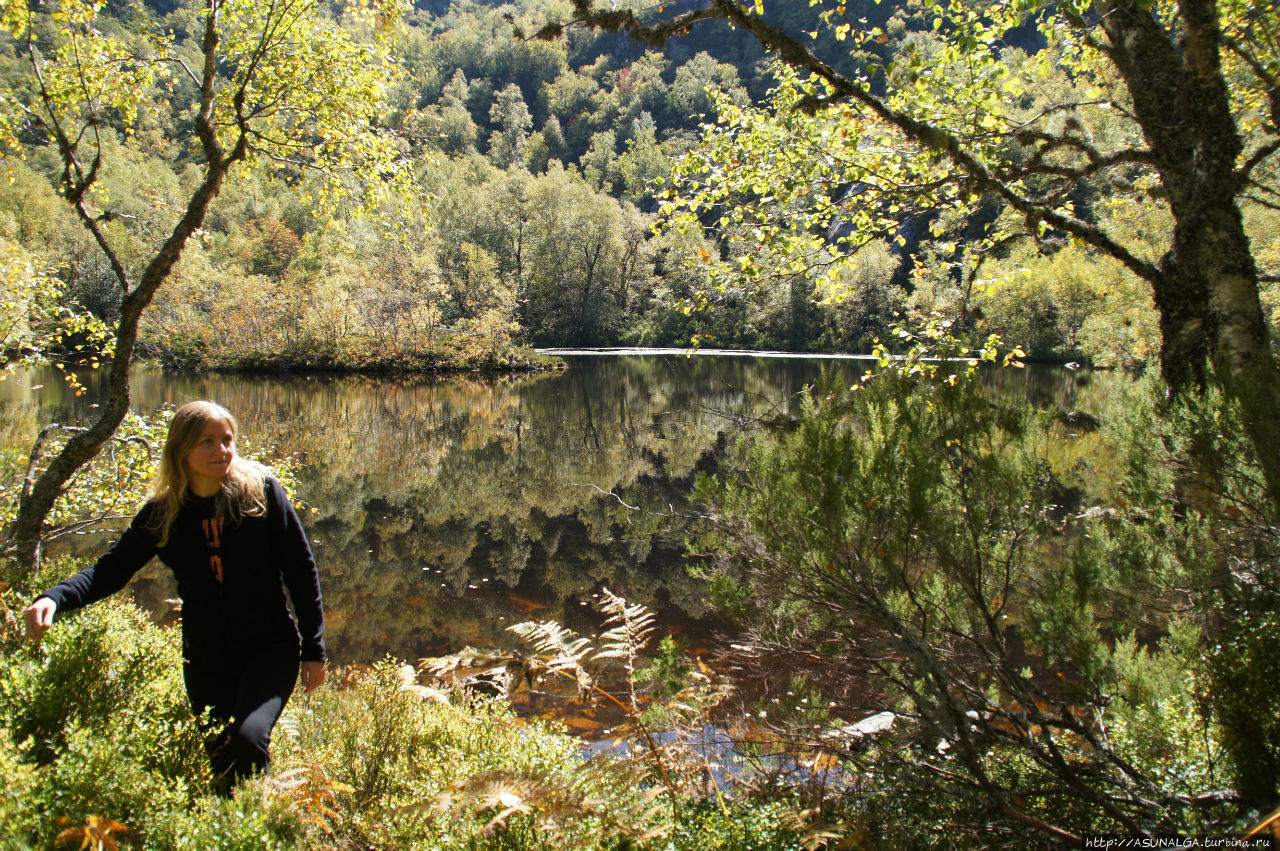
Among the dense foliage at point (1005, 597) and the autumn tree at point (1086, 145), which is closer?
the dense foliage at point (1005, 597)

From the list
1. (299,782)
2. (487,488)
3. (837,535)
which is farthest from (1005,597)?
(487,488)

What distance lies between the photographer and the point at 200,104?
17.7ft

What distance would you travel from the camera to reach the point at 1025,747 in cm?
258

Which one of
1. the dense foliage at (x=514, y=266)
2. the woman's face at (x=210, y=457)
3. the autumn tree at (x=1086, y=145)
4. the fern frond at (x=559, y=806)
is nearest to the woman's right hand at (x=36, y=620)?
the woman's face at (x=210, y=457)

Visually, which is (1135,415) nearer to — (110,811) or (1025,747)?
(1025,747)

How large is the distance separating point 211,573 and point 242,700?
19.6 inches

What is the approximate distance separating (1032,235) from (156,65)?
679 centimetres

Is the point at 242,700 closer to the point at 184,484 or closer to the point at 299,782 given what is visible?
the point at 299,782

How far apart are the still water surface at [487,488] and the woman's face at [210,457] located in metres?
1.92

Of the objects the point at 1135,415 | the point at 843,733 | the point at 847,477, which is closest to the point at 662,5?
the point at 847,477

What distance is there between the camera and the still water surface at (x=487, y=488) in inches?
339

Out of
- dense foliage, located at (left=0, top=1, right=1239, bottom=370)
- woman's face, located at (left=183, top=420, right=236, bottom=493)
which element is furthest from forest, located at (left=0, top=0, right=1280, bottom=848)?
woman's face, located at (left=183, top=420, right=236, bottom=493)

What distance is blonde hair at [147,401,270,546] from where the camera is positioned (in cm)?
271

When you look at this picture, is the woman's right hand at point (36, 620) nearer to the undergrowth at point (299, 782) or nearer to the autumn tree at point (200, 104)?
the undergrowth at point (299, 782)
